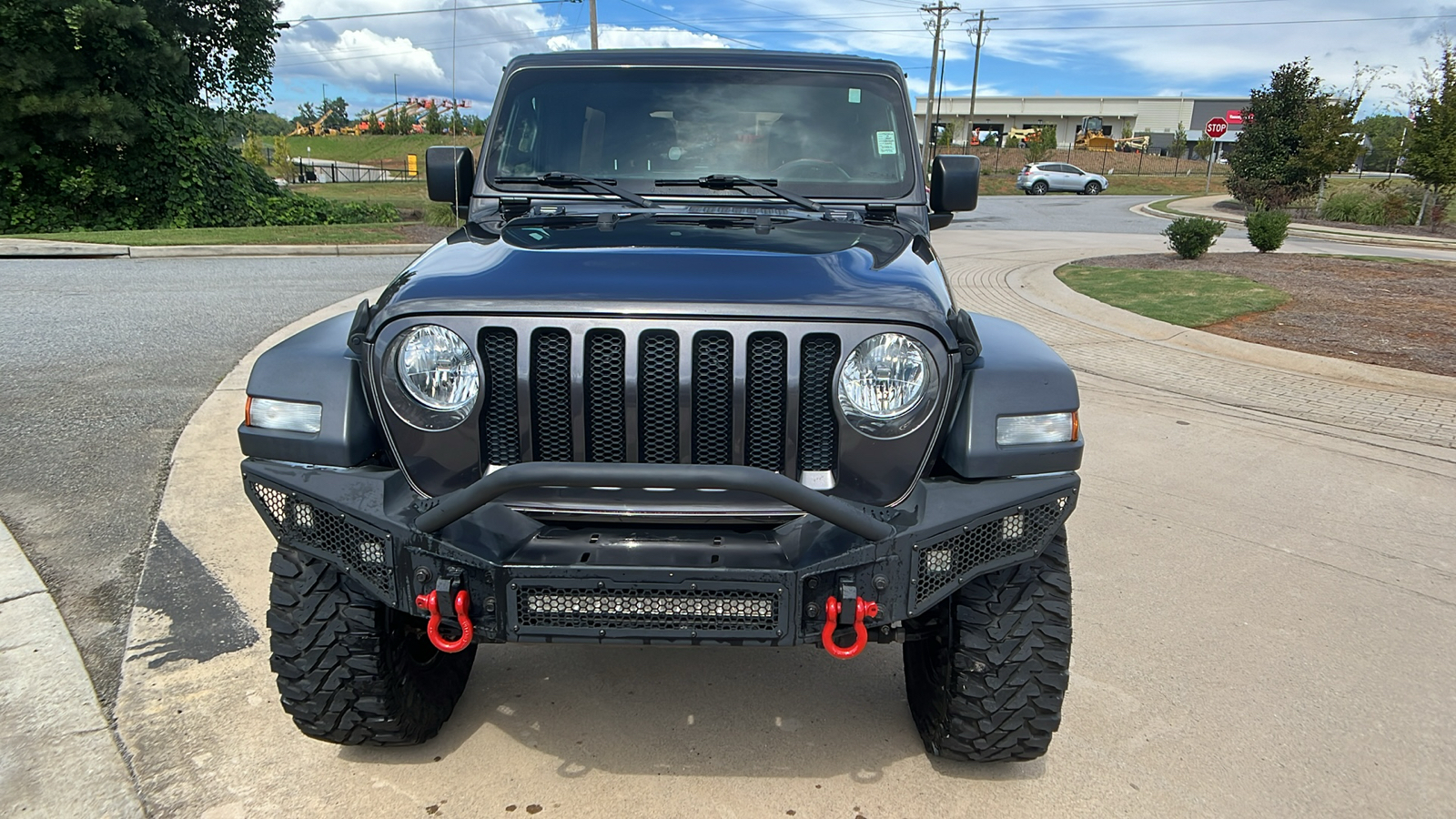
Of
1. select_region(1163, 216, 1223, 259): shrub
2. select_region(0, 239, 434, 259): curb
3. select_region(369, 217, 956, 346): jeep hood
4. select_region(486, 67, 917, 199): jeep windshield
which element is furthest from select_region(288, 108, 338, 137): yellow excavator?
select_region(369, 217, 956, 346): jeep hood

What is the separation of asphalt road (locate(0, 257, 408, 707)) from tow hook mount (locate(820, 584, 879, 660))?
2228mm

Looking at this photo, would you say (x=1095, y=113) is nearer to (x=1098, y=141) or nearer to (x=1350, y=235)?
(x=1098, y=141)

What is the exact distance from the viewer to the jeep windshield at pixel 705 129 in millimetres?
3469

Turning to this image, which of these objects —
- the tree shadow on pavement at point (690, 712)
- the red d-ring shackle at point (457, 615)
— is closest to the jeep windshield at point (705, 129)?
the tree shadow on pavement at point (690, 712)

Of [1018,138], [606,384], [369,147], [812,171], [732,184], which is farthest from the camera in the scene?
[369,147]

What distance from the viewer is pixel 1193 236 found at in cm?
1433

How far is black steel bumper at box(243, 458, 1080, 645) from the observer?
6.98ft

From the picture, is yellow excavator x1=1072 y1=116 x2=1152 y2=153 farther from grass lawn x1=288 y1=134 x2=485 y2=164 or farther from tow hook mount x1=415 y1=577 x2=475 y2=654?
tow hook mount x1=415 y1=577 x2=475 y2=654

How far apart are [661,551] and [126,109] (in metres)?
20.0

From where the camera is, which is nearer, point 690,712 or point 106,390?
point 690,712

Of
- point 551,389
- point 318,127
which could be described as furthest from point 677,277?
point 318,127

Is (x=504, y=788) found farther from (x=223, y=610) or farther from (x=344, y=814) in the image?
(x=223, y=610)

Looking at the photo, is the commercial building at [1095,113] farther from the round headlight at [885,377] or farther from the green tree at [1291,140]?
the round headlight at [885,377]

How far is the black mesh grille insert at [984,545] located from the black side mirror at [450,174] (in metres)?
2.24
